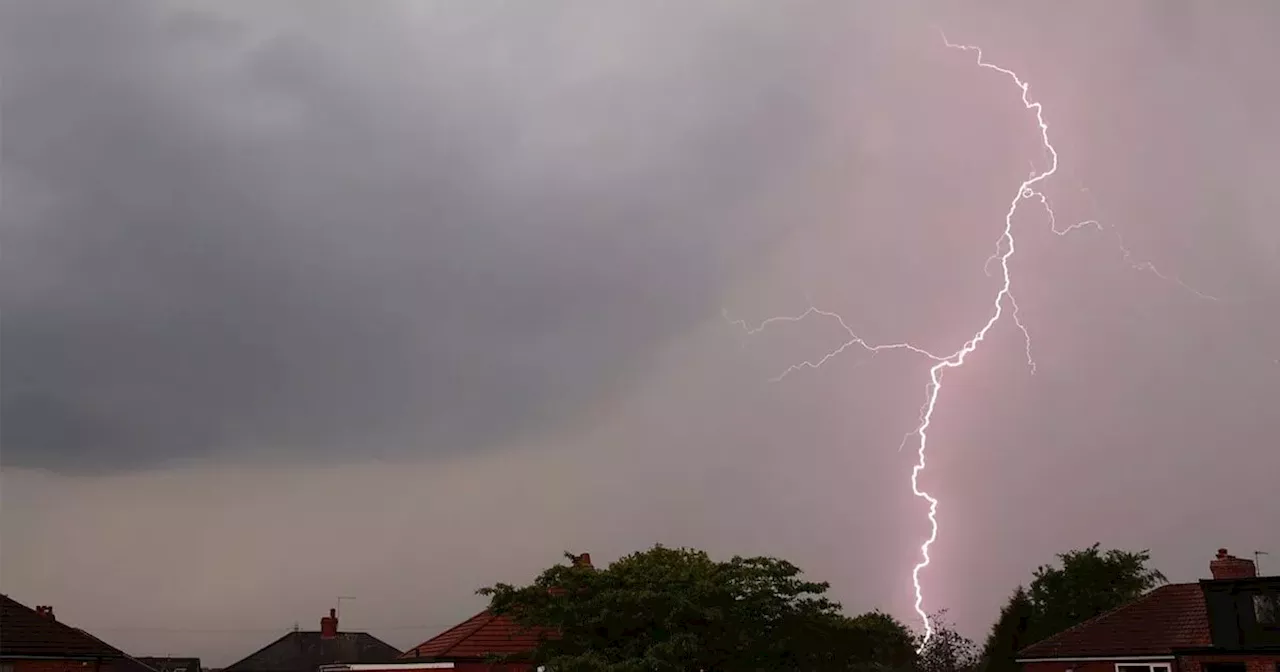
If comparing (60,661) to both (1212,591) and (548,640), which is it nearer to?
(548,640)

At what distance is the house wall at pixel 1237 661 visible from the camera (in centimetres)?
2997

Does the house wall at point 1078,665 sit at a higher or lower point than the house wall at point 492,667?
lower

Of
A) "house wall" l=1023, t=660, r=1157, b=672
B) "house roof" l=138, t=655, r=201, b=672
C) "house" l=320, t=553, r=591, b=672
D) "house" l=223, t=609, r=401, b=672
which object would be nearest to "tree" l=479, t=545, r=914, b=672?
"house" l=320, t=553, r=591, b=672

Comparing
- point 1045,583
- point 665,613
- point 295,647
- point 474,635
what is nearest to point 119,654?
point 474,635

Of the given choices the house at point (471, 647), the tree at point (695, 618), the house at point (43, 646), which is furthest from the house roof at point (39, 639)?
the tree at point (695, 618)

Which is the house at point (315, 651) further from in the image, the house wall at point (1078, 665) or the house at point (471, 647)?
the house wall at point (1078, 665)

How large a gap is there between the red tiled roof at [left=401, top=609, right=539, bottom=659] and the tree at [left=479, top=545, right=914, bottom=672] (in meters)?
5.53

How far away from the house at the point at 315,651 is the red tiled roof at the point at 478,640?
2401 cm

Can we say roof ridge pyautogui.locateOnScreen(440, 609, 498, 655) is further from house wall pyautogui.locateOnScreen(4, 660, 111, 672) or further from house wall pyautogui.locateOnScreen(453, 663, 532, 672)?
house wall pyautogui.locateOnScreen(4, 660, 111, 672)

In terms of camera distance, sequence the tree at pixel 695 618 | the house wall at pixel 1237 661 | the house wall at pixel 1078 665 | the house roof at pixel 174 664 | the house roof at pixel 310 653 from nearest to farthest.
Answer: the tree at pixel 695 618, the house wall at pixel 1237 661, the house wall at pixel 1078 665, the house roof at pixel 310 653, the house roof at pixel 174 664

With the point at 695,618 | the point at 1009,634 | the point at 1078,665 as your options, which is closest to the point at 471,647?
the point at 695,618

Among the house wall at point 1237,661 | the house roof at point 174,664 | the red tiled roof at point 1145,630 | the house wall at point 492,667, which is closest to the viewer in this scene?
the house wall at point 1237,661

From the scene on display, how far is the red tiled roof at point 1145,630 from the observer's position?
1310 inches

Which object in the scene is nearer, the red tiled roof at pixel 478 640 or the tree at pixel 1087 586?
the red tiled roof at pixel 478 640
